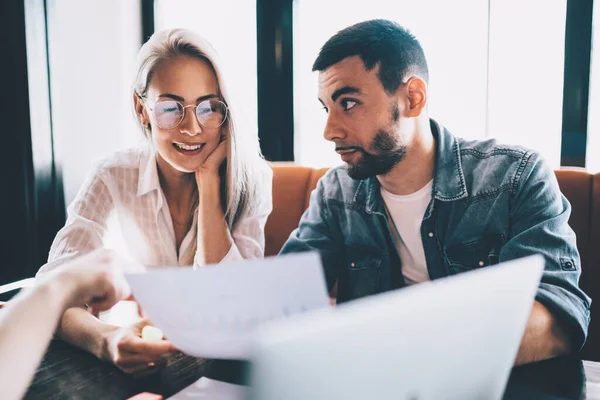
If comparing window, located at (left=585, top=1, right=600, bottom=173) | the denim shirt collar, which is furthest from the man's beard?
window, located at (left=585, top=1, right=600, bottom=173)

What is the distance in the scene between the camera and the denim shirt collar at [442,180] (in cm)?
122

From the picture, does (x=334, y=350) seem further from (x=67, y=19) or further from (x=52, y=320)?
(x=67, y=19)

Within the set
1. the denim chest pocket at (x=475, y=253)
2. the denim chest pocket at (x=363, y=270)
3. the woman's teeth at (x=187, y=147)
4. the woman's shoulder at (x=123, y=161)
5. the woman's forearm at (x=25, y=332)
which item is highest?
the woman's teeth at (x=187, y=147)

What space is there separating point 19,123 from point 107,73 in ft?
2.22

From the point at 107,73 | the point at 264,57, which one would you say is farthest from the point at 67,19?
the point at 264,57

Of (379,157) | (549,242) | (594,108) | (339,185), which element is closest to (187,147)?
(339,185)

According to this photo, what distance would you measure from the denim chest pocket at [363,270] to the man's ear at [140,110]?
0.78m

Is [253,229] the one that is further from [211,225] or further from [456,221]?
[456,221]

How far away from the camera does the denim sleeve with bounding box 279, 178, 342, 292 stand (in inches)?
50.4

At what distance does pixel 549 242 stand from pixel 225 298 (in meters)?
0.73

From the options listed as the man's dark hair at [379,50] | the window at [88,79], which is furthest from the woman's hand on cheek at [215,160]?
the window at [88,79]

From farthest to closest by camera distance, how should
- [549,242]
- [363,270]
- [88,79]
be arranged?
1. [88,79]
2. [363,270]
3. [549,242]

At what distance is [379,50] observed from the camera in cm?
125

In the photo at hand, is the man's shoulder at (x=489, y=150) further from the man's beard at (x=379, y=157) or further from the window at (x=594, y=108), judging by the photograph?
the window at (x=594, y=108)
